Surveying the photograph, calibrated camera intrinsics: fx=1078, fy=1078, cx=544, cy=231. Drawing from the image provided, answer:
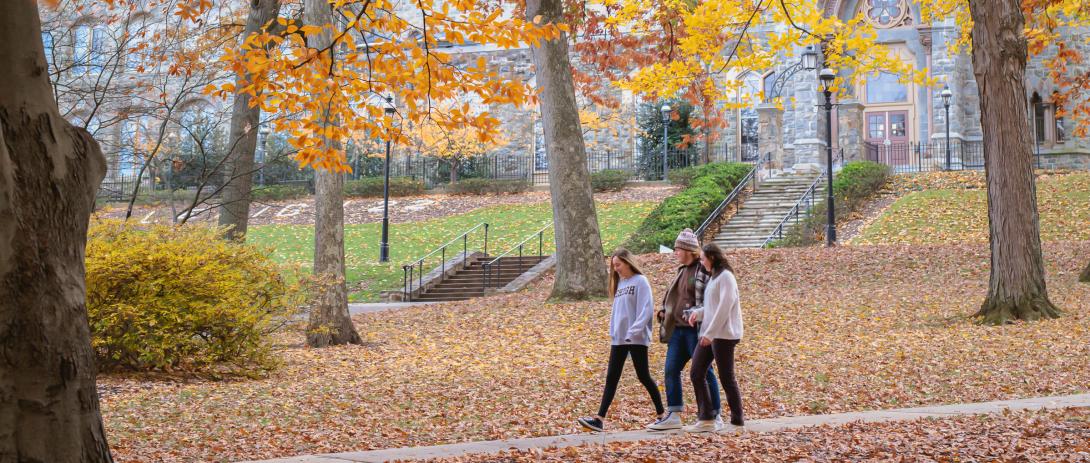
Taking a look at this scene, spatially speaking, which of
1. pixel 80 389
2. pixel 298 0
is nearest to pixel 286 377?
pixel 80 389

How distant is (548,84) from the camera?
18.0m

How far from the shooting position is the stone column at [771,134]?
106 ft

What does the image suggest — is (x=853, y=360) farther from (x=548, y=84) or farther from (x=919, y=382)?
(x=548, y=84)

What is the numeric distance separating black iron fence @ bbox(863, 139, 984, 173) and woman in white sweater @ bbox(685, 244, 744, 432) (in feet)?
85.9

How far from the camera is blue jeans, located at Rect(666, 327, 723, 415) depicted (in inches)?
303

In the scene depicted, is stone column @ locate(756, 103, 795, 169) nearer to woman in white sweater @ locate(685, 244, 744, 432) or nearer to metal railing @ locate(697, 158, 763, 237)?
metal railing @ locate(697, 158, 763, 237)

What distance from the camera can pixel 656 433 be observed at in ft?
25.0

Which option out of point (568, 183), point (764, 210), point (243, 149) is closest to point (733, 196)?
point (764, 210)

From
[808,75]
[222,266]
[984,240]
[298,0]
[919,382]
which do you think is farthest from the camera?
[808,75]

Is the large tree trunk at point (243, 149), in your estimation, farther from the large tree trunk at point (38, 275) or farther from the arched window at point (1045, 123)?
the arched window at point (1045, 123)

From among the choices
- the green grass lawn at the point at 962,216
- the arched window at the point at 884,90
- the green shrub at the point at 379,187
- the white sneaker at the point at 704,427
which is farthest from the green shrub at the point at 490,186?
the white sneaker at the point at 704,427

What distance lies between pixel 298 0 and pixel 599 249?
7134 millimetres

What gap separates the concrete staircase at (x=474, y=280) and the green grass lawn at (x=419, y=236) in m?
1.23

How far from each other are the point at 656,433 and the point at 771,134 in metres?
25.8
